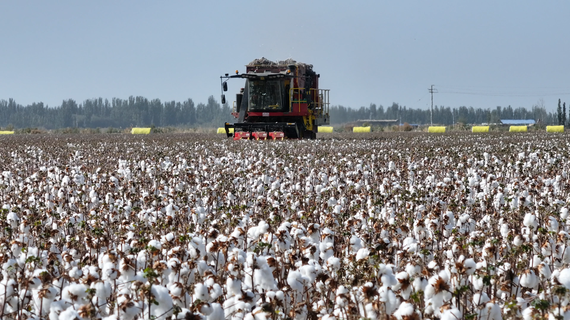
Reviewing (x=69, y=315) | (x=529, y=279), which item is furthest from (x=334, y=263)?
(x=69, y=315)

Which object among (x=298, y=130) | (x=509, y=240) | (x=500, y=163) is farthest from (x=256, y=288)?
(x=298, y=130)

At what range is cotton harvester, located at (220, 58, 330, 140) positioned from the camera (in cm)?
2848

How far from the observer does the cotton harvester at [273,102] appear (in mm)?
28484

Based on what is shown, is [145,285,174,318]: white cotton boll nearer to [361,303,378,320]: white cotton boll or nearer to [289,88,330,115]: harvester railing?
[361,303,378,320]: white cotton boll

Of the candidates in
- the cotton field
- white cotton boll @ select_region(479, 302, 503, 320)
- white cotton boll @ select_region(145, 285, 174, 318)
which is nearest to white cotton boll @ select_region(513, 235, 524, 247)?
the cotton field

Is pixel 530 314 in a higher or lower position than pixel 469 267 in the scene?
lower

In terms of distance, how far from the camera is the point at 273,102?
29562 mm

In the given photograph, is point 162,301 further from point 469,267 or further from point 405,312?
point 469,267

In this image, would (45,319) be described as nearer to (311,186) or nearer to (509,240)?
(509,240)

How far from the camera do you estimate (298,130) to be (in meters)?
29.3

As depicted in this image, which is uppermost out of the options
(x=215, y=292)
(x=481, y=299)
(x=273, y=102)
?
(x=273, y=102)

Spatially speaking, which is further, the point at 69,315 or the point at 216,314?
the point at 216,314

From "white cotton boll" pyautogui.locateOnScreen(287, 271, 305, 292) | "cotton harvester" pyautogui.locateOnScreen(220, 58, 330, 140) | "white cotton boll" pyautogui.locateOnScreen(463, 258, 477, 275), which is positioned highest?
"cotton harvester" pyautogui.locateOnScreen(220, 58, 330, 140)

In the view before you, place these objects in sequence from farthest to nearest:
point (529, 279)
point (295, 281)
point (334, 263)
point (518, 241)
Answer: point (518, 241) → point (334, 263) → point (295, 281) → point (529, 279)
